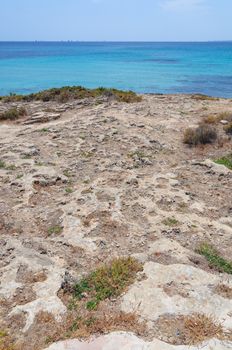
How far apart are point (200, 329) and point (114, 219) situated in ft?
14.9

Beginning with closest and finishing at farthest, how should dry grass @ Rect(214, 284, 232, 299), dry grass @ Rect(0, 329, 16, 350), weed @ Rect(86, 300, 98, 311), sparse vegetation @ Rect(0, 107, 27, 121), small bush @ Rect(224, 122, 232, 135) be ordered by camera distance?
dry grass @ Rect(0, 329, 16, 350) < weed @ Rect(86, 300, 98, 311) < dry grass @ Rect(214, 284, 232, 299) < small bush @ Rect(224, 122, 232, 135) < sparse vegetation @ Rect(0, 107, 27, 121)

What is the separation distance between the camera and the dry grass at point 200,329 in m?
6.53

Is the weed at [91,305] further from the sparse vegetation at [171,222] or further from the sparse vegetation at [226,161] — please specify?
the sparse vegetation at [226,161]

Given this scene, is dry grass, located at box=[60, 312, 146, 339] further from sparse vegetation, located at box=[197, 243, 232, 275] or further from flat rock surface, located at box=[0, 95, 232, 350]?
sparse vegetation, located at box=[197, 243, 232, 275]

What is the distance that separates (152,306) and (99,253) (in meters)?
2.33

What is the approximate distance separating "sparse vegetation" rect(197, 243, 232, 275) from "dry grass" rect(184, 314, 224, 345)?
192 centimetres

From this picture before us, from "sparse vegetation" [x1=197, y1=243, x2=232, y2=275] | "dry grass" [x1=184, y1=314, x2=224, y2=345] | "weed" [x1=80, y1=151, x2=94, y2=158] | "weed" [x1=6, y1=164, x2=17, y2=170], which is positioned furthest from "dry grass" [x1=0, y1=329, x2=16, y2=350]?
"weed" [x1=80, y1=151, x2=94, y2=158]

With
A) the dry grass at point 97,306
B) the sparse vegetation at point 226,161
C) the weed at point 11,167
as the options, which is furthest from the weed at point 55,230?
the sparse vegetation at point 226,161

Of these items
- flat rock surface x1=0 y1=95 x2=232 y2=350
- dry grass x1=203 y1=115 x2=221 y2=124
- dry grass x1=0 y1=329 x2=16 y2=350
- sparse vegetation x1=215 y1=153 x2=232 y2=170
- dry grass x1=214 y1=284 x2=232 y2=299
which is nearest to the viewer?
dry grass x1=0 y1=329 x2=16 y2=350

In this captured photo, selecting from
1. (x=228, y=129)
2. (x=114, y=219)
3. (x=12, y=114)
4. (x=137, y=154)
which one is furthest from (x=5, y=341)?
(x=12, y=114)

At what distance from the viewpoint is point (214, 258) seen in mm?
9062

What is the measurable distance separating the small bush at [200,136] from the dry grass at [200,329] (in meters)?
11.3

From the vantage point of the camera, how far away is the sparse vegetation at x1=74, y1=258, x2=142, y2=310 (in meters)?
7.72

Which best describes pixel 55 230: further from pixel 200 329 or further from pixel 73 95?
pixel 73 95
